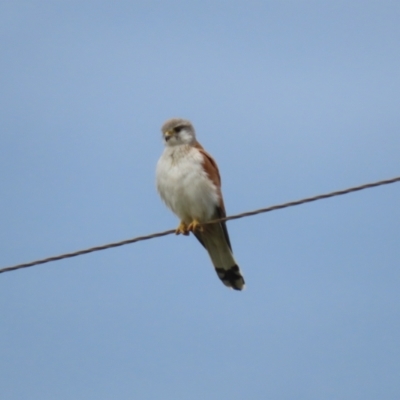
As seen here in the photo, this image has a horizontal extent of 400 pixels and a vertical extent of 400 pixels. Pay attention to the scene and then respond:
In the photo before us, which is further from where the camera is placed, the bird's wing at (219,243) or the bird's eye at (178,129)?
the bird's eye at (178,129)

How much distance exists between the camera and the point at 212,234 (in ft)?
24.1

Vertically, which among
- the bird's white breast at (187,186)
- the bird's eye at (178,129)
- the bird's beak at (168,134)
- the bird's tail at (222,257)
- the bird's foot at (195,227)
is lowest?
the bird's tail at (222,257)

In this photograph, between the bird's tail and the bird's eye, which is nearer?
the bird's tail

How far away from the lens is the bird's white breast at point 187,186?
23.5 ft

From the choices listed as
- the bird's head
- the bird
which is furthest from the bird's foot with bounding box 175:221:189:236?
the bird's head

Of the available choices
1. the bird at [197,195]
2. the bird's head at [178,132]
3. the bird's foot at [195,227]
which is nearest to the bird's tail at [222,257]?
the bird at [197,195]

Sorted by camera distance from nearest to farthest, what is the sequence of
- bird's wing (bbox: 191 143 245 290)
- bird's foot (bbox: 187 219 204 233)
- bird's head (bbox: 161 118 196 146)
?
1. bird's foot (bbox: 187 219 204 233)
2. bird's wing (bbox: 191 143 245 290)
3. bird's head (bbox: 161 118 196 146)

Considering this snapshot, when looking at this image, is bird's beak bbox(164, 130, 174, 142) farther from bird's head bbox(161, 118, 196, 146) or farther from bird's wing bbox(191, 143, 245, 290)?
bird's wing bbox(191, 143, 245, 290)

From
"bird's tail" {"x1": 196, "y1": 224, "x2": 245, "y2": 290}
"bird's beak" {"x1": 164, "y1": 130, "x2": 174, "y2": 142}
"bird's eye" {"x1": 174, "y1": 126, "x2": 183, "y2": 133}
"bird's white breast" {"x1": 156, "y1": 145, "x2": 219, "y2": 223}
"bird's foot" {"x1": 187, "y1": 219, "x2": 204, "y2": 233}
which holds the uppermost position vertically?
"bird's eye" {"x1": 174, "y1": 126, "x2": 183, "y2": 133}

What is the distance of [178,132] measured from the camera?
7.59 meters

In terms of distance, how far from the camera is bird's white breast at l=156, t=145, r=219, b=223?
7168 mm

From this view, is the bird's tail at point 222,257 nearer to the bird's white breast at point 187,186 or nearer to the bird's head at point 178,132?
the bird's white breast at point 187,186

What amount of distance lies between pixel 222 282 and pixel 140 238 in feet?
7.65

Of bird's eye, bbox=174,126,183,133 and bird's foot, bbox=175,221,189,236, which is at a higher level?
bird's eye, bbox=174,126,183,133
